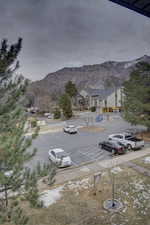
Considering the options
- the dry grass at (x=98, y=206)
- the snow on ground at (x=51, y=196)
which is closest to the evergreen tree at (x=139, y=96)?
the dry grass at (x=98, y=206)

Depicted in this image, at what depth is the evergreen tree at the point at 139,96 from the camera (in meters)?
19.8

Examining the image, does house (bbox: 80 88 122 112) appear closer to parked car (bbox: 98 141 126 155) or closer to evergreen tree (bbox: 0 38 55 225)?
parked car (bbox: 98 141 126 155)

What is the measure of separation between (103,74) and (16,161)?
20280 cm

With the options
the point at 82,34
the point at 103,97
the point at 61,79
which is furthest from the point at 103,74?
the point at 82,34

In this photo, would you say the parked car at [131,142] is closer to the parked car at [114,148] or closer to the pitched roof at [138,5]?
the parked car at [114,148]

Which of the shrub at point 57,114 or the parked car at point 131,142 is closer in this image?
the parked car at point 131,142

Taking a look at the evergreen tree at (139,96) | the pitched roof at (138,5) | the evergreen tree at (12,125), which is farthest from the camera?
the evergreen tree at (139,96)

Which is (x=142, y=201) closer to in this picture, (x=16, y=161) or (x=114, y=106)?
(x=16, y=161)

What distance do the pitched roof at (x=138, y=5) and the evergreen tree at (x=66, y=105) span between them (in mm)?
32167

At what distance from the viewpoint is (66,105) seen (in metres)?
37.9

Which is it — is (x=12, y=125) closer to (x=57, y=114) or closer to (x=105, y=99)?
(x=57, y=114)

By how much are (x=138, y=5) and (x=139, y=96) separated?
16.6 meters

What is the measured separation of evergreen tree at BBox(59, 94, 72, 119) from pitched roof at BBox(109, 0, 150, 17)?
32.2 m

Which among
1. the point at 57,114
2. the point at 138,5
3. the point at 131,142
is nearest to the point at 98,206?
the point at 138,5
